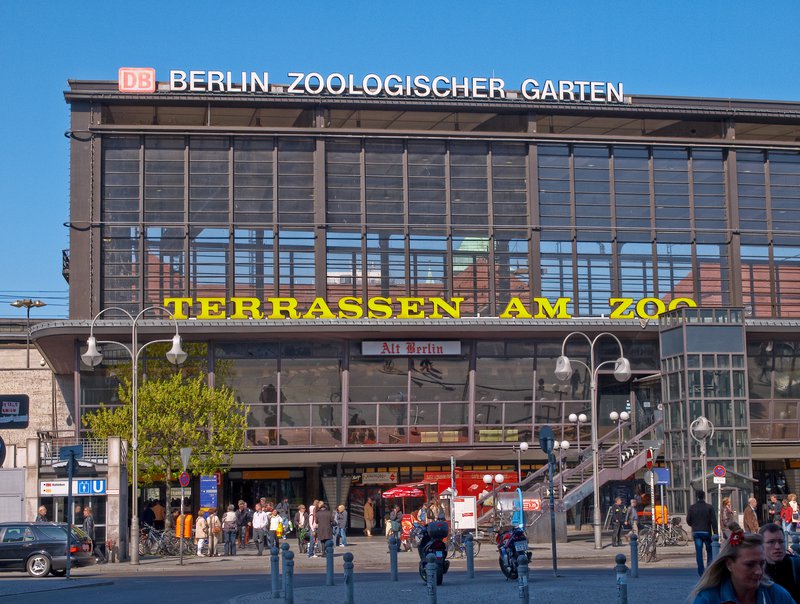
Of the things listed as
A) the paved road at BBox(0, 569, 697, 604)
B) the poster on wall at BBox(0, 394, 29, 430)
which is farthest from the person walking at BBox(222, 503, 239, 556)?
the poster on wall at BBox(0, 394, 29, 430)

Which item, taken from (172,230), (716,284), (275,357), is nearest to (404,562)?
(275,357)

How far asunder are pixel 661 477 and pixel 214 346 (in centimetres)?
1979

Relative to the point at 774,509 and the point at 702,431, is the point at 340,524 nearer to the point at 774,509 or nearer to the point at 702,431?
the point at 702,431

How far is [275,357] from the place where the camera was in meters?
50.7

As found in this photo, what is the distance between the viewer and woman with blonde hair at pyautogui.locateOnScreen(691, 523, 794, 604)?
21.2 feet

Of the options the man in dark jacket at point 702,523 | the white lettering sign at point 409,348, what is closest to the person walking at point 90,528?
the white lettering sign at point 409,348

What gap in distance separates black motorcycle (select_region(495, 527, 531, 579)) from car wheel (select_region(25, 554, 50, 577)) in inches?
525

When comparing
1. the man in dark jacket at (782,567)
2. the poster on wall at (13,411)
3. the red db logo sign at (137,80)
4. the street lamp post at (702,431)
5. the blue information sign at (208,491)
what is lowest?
the blue information sign at (208,491)

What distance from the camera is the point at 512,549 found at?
24797 mm

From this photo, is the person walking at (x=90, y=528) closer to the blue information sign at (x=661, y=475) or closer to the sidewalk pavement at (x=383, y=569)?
the sidewalk pavement at (x=383, y=569)

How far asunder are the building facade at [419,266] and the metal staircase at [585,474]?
3.95 ft

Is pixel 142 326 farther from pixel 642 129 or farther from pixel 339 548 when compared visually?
pixel 642 129

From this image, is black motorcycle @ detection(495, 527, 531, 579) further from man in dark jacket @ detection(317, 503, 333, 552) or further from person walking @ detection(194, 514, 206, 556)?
person walking @ detection(194, 514, 206, 556)

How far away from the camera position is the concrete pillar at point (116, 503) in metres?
37.8
